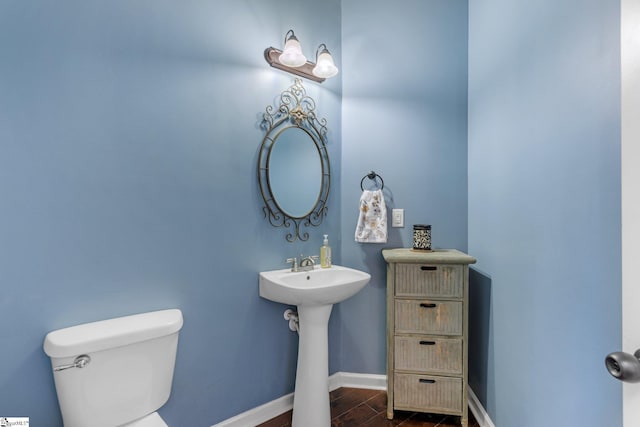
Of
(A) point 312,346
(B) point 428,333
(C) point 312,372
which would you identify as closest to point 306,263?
(A) point 312,346

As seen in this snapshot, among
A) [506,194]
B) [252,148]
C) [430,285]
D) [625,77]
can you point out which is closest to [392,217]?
[430,285]

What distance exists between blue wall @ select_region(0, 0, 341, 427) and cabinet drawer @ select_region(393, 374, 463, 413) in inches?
26.1

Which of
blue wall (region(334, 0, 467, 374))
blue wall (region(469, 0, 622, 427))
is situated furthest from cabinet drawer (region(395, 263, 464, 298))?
blue wall (region(334, 0, 467, 374))

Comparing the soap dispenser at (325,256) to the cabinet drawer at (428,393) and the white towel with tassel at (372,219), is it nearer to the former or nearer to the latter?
the white towel with tassel at (372,219)

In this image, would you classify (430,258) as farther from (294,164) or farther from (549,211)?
(294,164)

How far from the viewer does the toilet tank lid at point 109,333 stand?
100 cm

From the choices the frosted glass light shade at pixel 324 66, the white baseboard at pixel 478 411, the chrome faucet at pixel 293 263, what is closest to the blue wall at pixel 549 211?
the white baseboard at pixel 478 411

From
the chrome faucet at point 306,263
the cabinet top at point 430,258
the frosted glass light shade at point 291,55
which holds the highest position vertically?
the frosted glass light shade at point 291,55

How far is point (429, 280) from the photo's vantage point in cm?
167

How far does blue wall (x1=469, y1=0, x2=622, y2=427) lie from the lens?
0.81 m

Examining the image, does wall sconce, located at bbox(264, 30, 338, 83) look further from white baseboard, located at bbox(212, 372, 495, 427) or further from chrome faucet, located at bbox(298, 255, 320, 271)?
white baseboard, located at bbox(212, 372, 495, 427)

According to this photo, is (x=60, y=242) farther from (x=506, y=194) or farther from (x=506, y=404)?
(x=506, y=404)

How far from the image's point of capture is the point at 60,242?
112 centimetres

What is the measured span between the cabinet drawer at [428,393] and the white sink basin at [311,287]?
24.7 inches
